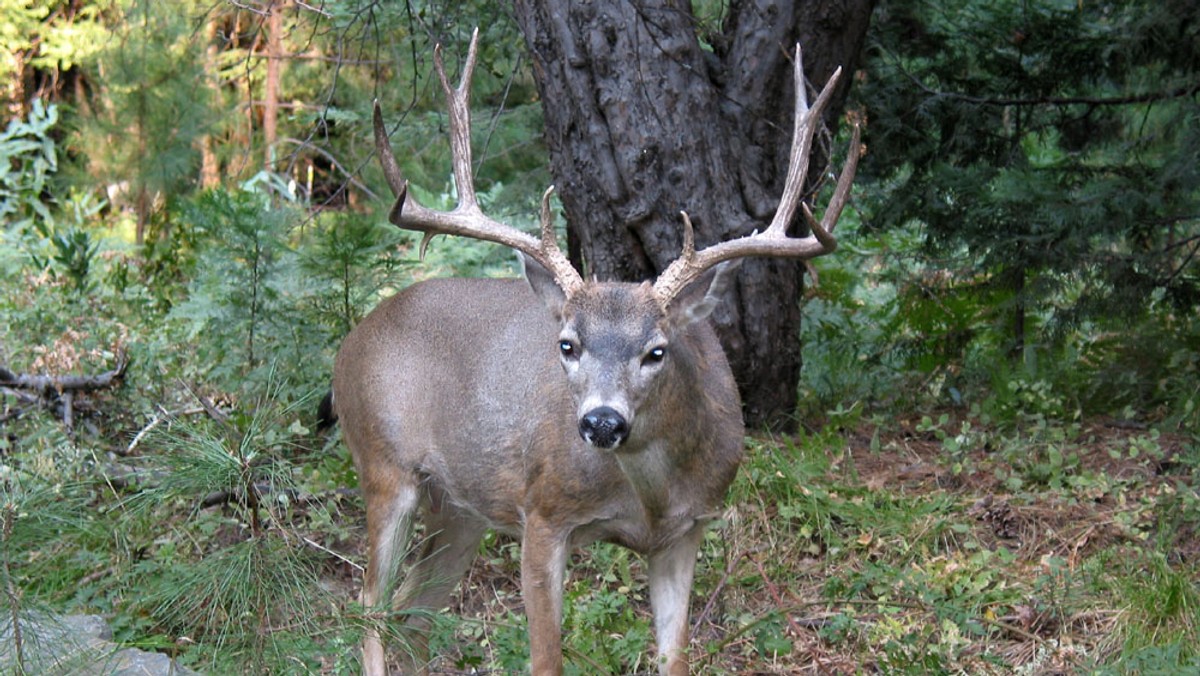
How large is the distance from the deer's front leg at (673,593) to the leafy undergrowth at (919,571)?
0.17 m

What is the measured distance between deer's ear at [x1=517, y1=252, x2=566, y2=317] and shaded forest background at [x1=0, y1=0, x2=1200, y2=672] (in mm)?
1003

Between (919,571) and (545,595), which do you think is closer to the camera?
(545,595)

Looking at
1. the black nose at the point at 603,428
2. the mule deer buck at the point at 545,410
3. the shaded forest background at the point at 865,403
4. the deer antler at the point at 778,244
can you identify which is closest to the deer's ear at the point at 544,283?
the mule deer buck at the point at 545,410

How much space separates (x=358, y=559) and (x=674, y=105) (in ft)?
→ 8.77

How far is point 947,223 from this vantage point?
8039 millimetres

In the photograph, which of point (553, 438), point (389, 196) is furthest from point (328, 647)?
point (389, 196)

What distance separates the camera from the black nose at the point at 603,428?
180 inches

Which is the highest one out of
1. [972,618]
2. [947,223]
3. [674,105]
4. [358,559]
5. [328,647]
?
[674,105]

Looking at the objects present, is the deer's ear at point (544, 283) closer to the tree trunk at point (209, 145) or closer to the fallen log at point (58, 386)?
the fallen log at point (58, 386)

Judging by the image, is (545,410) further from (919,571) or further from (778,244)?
(919,571)

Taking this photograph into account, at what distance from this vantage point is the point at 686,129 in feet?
22.5

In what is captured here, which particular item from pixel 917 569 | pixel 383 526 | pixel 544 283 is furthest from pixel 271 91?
pixel 917 569

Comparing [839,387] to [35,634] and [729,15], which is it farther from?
[35,634]

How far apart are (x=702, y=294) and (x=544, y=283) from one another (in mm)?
610
